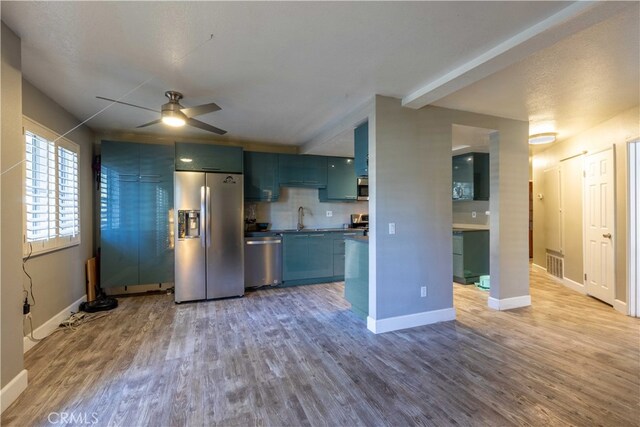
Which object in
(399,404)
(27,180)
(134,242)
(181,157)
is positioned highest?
(181,157)

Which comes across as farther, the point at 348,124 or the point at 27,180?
the point at 348,124

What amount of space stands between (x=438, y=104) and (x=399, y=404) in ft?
9.58

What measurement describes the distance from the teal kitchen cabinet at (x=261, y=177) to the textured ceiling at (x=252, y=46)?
5.84ft

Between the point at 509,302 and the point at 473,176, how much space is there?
2352 millimetres

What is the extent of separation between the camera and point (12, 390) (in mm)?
1885

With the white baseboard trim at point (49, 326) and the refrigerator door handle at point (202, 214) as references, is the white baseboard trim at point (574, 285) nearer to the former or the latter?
the refrigerator door handle at point (202, 214)

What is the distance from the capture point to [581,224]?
446cm

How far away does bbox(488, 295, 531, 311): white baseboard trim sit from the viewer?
364 centimetres

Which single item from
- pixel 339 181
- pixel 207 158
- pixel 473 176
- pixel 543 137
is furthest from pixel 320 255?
pixel 543 137

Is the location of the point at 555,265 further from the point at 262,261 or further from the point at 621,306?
the point at 262,261

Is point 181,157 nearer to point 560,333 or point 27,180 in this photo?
point 27,180

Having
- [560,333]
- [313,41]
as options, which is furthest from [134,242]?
[560,333]

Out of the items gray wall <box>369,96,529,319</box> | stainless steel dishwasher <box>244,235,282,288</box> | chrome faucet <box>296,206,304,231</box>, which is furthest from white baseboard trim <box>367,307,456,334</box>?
chrome faucet <box>296,206,304,231</box>

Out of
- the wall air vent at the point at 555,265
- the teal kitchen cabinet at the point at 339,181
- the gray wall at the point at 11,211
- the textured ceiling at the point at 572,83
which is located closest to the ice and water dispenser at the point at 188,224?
the gray wall at the point at 11,211
